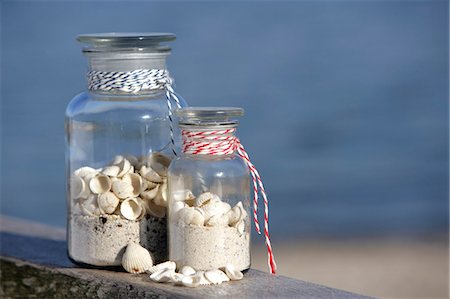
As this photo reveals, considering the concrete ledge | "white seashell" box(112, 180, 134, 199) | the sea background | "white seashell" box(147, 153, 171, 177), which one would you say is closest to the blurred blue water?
the sea background

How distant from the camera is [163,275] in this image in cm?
188

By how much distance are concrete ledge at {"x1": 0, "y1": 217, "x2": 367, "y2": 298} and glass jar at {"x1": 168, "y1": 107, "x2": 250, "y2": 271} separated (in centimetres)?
8

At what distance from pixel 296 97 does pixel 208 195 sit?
748 cm

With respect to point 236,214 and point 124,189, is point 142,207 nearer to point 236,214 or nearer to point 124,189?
point 124,189

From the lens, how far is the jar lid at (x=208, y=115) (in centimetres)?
190

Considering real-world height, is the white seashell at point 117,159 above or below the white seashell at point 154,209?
above

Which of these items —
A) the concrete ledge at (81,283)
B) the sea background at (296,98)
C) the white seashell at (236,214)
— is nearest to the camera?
the concrete ledge at (81,283)

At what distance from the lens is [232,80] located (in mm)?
9094

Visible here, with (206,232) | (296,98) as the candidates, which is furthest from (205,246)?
(296,98)

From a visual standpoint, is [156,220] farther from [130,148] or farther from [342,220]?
[342,220]

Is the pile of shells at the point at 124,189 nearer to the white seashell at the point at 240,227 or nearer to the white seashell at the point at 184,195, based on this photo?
the white seashell at the point at 184,195

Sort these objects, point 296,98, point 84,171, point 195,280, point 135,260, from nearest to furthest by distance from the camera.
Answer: point 195,280 → point 135,260 → point 84,171 → point 296,98

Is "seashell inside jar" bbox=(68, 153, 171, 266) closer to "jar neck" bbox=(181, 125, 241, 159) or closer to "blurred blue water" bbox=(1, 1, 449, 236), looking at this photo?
"jar neck" bbox=(181, 125, 241, 159)

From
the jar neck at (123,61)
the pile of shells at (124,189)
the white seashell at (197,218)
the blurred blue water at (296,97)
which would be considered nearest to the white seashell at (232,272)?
the white seashell at (197,218)
